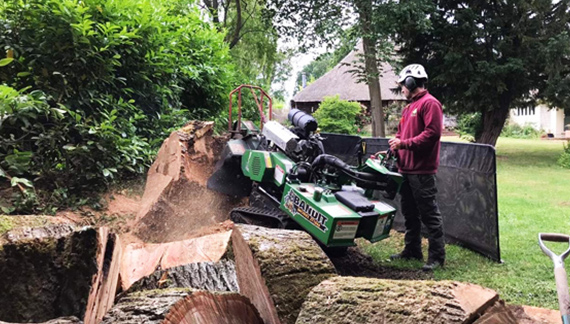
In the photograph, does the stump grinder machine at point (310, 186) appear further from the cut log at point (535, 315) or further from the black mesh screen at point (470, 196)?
the cut log at point (535, 315)

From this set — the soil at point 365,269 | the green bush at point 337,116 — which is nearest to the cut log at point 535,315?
the soil at point 365,269

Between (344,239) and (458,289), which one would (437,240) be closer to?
(344,239)

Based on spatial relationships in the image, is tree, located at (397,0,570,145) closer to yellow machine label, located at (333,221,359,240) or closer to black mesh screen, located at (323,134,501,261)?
black mesh screen, located at (323,134,501,261)

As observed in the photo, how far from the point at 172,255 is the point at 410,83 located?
274 centimetres

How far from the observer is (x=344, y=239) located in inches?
154

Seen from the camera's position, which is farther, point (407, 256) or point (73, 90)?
point (73, 90)

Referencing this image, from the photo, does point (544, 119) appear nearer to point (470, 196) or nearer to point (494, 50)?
point (494, 50)

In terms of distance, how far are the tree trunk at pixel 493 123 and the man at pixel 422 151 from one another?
12683 mm

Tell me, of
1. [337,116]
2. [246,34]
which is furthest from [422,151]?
[246,34]

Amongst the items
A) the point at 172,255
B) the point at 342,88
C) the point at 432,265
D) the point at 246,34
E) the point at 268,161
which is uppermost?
the point at 246,34

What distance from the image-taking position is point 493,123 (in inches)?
632

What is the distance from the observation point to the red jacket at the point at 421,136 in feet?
14.1

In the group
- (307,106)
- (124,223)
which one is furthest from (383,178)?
(307,106)

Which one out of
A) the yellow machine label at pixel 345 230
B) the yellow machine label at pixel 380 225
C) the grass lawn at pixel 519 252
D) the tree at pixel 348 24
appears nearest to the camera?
the yellow machine label at pixel 345 230
